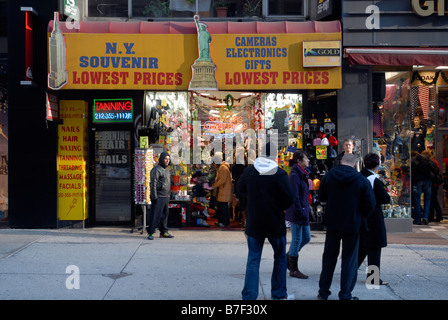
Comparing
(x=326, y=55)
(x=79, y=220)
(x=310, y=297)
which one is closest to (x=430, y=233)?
(x=326, y=55)

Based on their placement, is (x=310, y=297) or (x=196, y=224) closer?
(x=310, y=297)

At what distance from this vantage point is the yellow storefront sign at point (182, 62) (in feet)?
33.3

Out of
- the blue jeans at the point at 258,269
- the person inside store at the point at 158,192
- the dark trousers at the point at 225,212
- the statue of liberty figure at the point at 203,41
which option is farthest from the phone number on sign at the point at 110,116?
the blue jeans at the point at 258,269

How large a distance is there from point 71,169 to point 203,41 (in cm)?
396

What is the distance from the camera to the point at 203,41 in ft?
33.0

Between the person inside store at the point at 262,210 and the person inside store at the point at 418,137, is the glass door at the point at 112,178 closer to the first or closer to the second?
the person inside store at the point at 262,210

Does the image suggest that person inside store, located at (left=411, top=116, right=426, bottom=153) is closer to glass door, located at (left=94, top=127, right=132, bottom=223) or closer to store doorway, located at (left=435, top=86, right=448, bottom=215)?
store doorway, located at (left=435, top=86, right=448, bottom=215)

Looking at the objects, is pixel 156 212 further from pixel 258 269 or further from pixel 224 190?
pixel 258 269

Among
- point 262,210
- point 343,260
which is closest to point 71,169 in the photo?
point 262,210

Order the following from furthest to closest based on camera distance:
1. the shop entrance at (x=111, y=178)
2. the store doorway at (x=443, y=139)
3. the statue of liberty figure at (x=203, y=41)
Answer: the store doorway at (x=443, y=139), the shop entrance at (x=111, y=178), the statue of liberty figure at (x=203, y=41)

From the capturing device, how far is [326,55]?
10.1 m

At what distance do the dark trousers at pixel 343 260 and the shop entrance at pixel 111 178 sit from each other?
20.1 ft

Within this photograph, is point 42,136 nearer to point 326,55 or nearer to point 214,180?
point 214,180
